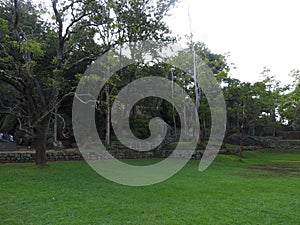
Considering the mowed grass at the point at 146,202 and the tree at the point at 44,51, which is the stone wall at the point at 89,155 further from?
the mowed grass at the point at 146,202

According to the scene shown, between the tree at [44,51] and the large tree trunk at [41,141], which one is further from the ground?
the tree at [44,51]

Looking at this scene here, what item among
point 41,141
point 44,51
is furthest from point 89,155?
point 44,51

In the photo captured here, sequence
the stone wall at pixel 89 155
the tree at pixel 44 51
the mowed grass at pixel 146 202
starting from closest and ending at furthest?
the mowed grass at pixel 146 202
the tree at pixel 44 51
the stone wall at pixel 89 155

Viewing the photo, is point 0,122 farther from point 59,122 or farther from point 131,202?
point 131,202

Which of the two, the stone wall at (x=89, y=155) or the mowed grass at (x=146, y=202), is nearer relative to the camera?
the mowed grass at (x=146, y=202)

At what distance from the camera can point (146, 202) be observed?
18.0ft

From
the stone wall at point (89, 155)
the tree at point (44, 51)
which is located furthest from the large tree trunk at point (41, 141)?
the stone wall at point (89, 155)

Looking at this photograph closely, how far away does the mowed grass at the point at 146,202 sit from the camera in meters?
4.44

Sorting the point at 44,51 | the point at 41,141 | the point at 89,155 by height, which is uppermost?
the point at 44,51

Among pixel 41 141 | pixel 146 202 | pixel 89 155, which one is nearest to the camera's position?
pixel 146 202

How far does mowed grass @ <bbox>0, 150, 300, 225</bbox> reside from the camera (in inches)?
175

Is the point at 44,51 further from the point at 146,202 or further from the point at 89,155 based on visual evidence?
the point at 146,202

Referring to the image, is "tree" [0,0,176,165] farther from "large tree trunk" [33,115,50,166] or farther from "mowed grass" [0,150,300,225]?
"mowed grass" [0,150,300,225]

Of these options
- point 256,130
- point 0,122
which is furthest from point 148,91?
point 256,130
